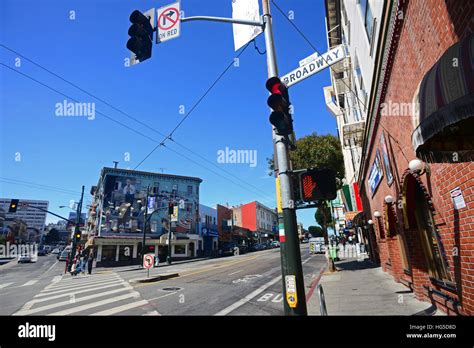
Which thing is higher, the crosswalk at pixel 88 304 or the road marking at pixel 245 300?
the crosswalk at pixel 88 304

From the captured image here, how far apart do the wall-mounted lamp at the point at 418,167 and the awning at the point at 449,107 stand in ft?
5.50

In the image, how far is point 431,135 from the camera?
9.36 ft

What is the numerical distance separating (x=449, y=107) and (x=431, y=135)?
35cm

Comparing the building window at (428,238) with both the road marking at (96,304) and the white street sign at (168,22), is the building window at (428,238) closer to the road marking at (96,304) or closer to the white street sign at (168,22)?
the white street sign at (168,22)

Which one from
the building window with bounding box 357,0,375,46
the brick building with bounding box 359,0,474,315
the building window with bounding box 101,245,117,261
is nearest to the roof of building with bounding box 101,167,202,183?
the building window with bounding box 101,245,117,261

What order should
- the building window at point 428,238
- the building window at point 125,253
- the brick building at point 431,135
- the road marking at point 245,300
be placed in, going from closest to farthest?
the brick building at point 431,135
the building window at point 428,238
the road marking at point 245,300
the building window at point 125,253

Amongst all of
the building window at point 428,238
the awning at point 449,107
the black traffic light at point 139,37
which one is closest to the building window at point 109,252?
the black traffic light at point 139,37

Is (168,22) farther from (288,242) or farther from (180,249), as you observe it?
(180,249)

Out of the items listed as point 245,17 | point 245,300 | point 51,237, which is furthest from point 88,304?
point 51,237

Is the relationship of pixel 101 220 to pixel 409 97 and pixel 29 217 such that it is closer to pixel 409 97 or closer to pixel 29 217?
pixel 409 97

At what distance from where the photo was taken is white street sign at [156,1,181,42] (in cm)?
581

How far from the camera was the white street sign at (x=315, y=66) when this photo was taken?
5.66m

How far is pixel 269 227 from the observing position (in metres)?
82.5
